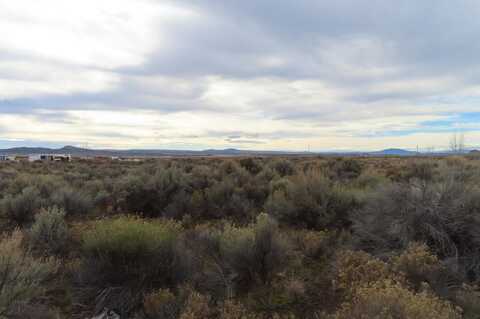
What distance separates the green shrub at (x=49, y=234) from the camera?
671 cm

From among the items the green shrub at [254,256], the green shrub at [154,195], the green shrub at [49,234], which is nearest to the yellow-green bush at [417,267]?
the green shrub at [254,256]

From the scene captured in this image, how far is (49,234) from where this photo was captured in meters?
7.00

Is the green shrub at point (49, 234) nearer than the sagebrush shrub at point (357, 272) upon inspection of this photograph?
No

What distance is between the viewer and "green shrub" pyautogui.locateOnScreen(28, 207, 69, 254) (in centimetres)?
671

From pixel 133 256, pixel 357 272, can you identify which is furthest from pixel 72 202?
pixel 357 272

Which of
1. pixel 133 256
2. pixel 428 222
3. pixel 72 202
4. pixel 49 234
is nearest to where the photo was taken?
pixel 133 256

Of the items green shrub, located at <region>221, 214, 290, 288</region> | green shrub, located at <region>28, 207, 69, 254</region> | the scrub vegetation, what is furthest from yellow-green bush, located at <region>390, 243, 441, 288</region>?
green shrub, located at <region>28, 207, 69, 254</region>

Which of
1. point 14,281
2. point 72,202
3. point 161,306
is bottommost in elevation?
point 161,306

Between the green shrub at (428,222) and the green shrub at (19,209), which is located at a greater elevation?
the green shrub at (428,222)

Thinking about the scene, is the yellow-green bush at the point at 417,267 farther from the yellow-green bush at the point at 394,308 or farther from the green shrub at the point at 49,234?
the green shrub at the point at 49,234

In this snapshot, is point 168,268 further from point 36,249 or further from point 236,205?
point 236,205

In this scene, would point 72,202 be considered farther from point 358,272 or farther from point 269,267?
point 358,272

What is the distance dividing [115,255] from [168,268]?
0.85 meters

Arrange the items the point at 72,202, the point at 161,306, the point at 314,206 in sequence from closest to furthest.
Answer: the point at 161,306 → the point at 314,206 → the point at 72,202
